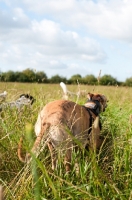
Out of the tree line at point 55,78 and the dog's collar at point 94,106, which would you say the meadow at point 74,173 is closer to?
the dog's collar at point 94,106

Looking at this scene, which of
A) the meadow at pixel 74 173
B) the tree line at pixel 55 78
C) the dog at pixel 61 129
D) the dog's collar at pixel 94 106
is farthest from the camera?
the tree line at pixel 55 78

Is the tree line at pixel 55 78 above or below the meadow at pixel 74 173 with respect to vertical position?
above

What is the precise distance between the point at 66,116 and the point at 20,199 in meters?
1.39

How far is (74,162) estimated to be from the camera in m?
3.13

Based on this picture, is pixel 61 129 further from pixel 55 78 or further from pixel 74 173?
pixel 55 78

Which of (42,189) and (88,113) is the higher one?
(88,113)

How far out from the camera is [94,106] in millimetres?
5098

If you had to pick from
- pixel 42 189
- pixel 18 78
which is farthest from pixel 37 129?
pixel 18 78

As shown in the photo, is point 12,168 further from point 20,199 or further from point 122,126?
point 122,126

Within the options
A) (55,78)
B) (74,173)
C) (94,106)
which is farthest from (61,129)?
(55,78)

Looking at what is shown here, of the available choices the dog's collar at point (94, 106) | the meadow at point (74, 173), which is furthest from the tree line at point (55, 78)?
the meadow at point (74, 173)

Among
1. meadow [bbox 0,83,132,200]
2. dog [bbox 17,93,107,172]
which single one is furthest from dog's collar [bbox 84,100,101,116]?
meadow [bbox 0,83,132,200]

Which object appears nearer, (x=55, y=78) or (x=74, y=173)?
(x=74, y=173)

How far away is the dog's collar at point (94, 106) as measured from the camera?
501 cm
